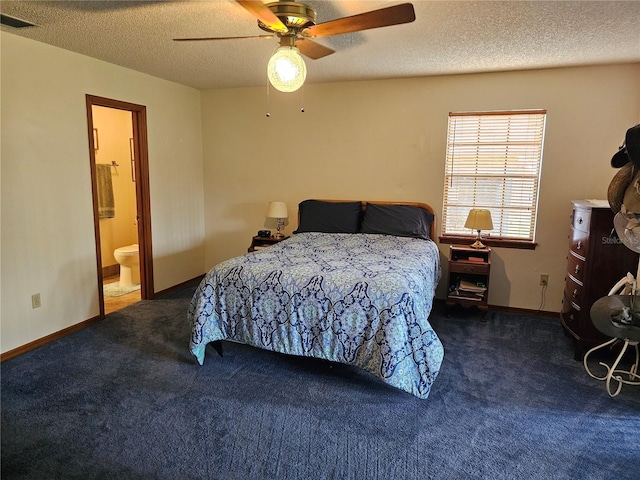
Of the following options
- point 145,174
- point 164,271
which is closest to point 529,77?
point 145,174

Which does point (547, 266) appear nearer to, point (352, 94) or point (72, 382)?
point (352, 94)

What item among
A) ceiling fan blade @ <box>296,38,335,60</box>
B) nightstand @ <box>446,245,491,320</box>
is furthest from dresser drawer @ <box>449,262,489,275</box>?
ceiling fan blade @ <box>296,38,335,60</box>

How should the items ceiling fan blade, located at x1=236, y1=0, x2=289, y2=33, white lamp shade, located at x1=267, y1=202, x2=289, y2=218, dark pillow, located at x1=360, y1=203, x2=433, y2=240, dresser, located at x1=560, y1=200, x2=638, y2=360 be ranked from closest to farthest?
1. ceiling fan blade, located at x1=236, y1=0, x2=289, y2=33
2. dresser, located at x1=560, y1=200, x2=638, y2=360
3. dark pillow, located at x1=360, y1=203, x2=433, y2=240
4. white lamp shade, located at x1=267, y1=202, x2=289, y2=218

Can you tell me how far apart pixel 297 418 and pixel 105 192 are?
4.21 metres

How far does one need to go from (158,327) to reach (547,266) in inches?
147

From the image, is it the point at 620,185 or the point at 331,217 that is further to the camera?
the point at 331,217

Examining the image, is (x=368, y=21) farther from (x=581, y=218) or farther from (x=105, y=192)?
(x=105, y=192)

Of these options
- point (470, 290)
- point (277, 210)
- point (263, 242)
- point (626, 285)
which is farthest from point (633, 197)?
point (263, 242)

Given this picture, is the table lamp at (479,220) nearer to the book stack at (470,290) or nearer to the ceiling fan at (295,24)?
the book stack at (470,290)

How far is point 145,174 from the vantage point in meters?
4.22

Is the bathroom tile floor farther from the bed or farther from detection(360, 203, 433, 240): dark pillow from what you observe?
detection(360, 203, 433, 240): dark pillow

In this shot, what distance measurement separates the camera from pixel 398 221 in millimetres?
4082

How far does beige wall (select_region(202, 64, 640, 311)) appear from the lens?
367cm

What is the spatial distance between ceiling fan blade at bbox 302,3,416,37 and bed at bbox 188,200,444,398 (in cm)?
143
